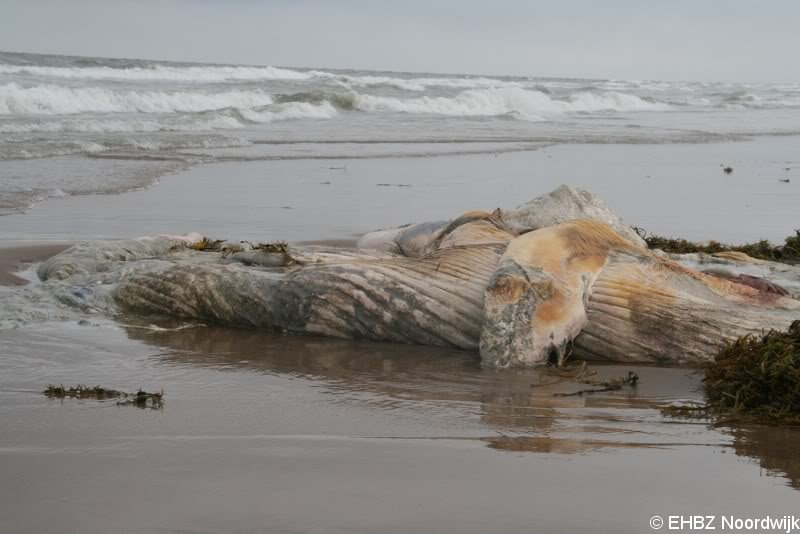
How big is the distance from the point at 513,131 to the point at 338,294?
19662mm

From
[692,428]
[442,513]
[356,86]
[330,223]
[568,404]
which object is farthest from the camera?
[356,86]

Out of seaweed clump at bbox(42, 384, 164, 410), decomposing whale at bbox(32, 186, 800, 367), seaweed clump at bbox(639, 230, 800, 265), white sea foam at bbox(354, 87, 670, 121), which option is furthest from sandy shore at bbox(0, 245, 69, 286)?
white sea foam at bbox(354, 87, 670, 121)

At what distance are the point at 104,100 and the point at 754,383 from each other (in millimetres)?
27471

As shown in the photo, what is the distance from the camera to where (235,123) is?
24859mm

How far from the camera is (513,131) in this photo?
25250 mm

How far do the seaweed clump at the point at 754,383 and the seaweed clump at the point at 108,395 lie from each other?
236cm

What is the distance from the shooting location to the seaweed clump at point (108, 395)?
4.64 metres

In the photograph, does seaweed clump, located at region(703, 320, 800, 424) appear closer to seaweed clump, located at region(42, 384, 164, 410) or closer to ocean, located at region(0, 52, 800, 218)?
seaweed clump, located at region(42, 384, 164, 410)

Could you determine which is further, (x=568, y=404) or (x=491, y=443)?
(x=568, y=404)

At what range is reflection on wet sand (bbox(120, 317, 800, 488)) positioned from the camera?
4188 millimetres

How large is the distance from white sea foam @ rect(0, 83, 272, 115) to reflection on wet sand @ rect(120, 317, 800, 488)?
21.9m

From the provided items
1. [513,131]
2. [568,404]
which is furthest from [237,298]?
[513,131]

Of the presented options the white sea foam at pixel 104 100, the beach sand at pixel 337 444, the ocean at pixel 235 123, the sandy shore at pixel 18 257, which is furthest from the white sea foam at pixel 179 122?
the beach sand at pixel 337 444

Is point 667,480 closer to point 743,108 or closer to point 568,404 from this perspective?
point 568,404
